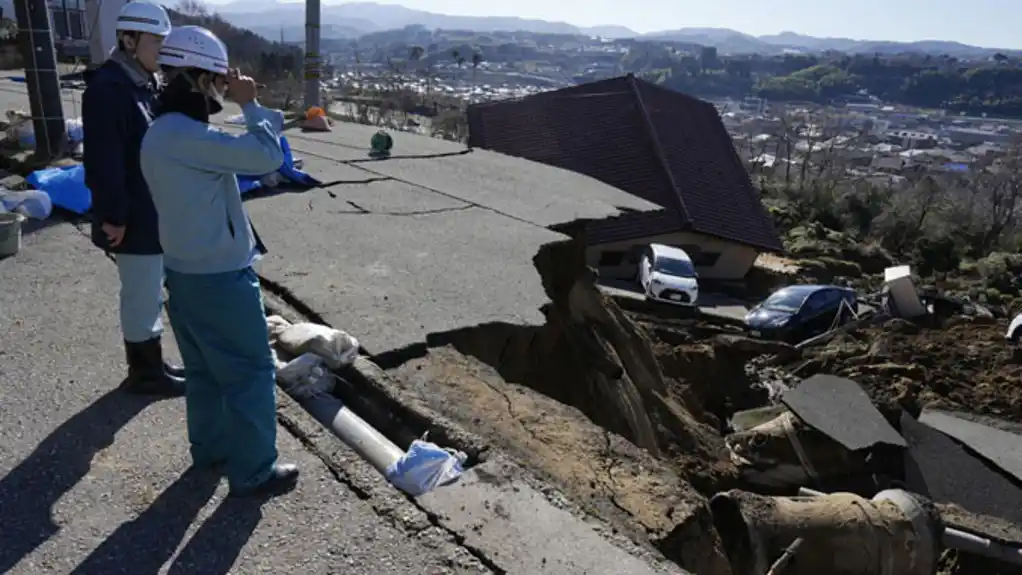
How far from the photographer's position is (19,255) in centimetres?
588

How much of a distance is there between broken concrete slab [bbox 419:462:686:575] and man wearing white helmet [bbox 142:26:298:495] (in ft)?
2.48

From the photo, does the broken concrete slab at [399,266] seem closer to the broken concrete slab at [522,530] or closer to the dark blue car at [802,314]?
the broken concrete slab at [522,530]

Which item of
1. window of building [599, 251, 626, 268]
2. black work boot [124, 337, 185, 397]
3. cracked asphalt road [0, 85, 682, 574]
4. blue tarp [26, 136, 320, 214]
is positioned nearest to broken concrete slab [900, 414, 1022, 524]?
cracked asphalt road [0, 85, 682, 574]

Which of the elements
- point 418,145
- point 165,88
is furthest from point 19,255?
point 418,145

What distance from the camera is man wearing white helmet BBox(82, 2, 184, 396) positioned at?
12.5 ft

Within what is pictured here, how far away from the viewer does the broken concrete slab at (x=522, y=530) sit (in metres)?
3.04

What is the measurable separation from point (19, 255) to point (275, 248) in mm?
1799

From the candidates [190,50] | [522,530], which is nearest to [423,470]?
[522,530]

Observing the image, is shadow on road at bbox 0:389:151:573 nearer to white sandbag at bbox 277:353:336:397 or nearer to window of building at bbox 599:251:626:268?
white sandbag at bbox 277:353:336:397

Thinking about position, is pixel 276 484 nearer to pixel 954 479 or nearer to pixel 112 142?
pixel 112 142

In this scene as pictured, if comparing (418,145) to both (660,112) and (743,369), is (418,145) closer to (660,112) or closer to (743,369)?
(743,369)

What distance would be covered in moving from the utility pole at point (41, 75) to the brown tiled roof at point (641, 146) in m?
17.0

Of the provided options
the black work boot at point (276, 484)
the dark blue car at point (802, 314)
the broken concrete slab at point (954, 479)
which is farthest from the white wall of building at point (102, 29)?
the dark blue car at point (802, 314)

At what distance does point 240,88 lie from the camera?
3.08 m
